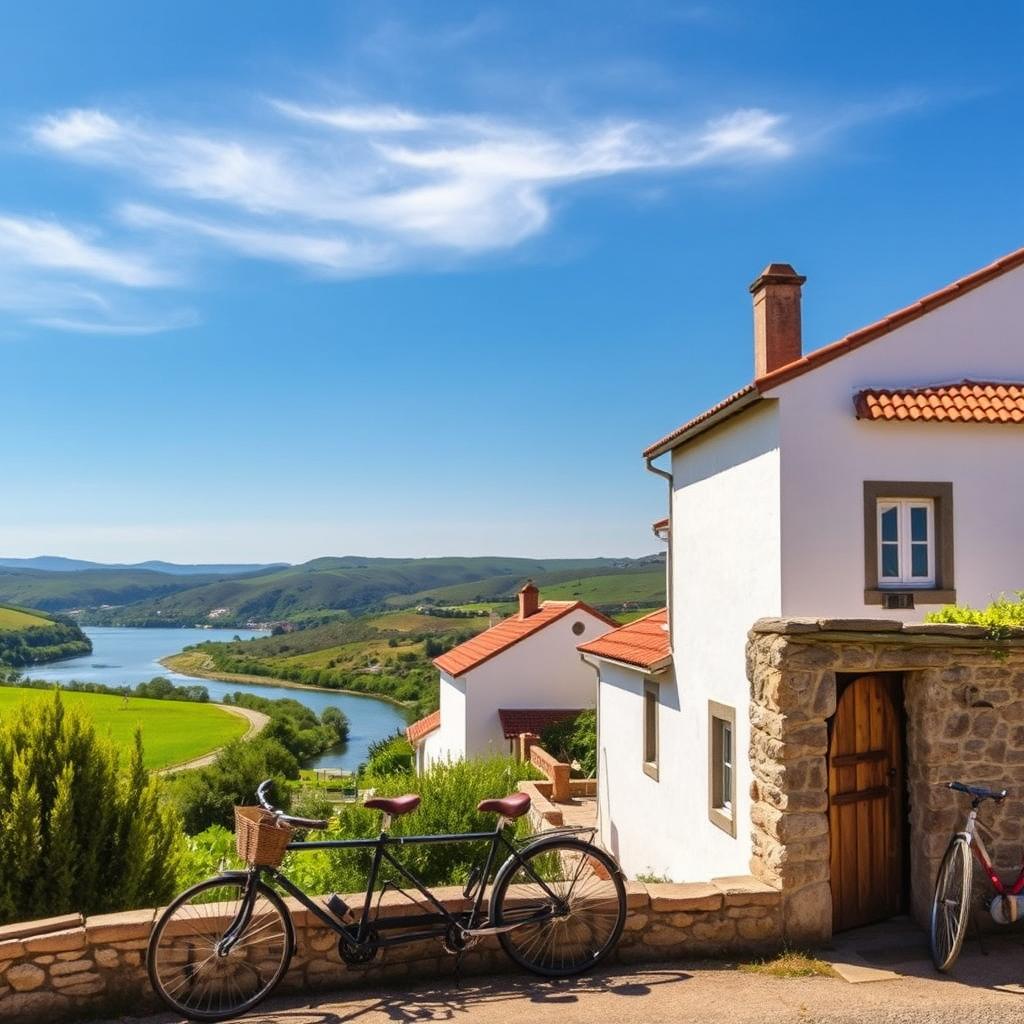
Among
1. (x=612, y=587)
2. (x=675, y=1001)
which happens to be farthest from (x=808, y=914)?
(x=612, y=587)

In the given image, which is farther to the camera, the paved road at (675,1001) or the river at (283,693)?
the river at (283,693)

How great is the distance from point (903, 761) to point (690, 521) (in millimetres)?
5056

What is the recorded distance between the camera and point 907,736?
7156mm

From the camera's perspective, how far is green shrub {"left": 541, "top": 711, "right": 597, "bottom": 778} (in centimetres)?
2398

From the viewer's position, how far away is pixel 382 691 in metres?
113

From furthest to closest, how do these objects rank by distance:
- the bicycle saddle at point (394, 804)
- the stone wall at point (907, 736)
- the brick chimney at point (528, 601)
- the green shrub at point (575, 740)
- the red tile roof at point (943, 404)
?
the brick chimney at point (528, 601)
the green shrub at point (575, 740)
the red tile roof at point (943, 404)
the stone wall at point (907, 736)
the bicycle saddle at point (394, 804)

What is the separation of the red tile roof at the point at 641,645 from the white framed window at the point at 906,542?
3.79 meters

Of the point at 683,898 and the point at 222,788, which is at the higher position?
the point at 683,898

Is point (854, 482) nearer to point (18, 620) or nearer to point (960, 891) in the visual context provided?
point (960, 891)

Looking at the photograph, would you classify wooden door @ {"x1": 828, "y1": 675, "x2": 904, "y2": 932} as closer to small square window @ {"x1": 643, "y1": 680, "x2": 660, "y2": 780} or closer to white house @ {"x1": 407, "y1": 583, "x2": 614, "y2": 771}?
small square window @ {"x1": 643, "y1": 680, "x2": 660, "y2": 780}

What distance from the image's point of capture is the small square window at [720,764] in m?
10.4

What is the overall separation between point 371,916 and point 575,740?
1962 centimetres

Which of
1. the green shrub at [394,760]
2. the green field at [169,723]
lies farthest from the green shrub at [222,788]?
the green field at [169,723]

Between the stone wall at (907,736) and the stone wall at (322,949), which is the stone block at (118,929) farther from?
the stone wall at (907,736)
